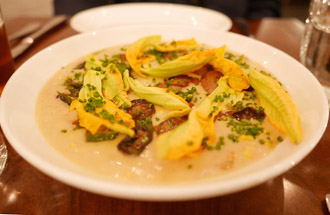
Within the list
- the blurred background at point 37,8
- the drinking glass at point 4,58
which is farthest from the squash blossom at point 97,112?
the blurred background at point 37,8

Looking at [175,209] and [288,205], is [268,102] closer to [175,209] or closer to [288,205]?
[288,205]

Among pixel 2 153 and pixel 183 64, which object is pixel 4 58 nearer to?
pixel 2 153

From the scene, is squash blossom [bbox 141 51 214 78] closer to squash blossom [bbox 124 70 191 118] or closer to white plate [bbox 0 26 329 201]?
squash blossom [bbox 124 70 191 118]

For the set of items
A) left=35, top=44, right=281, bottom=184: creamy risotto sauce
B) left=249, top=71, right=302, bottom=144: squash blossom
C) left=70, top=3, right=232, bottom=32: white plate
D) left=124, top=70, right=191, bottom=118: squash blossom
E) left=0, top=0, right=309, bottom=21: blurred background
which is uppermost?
left=249, top=71, right=302, bottom=144: squash blossom

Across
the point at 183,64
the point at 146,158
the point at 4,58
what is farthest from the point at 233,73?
the point at 4,58

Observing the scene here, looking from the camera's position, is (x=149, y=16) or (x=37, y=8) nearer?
(x=149, y=16)

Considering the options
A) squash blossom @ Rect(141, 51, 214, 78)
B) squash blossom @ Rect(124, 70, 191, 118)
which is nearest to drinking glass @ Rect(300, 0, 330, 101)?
squash blossom @ Rect(141, 51, 214, 78)
